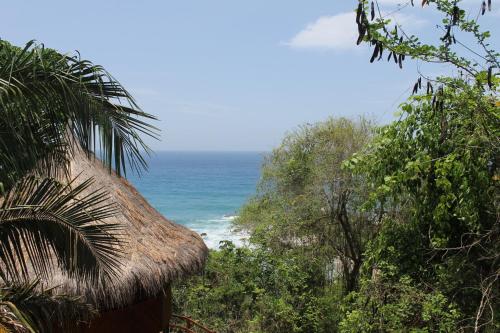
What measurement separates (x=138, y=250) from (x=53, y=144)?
9.20ft

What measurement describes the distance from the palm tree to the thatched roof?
132 cm

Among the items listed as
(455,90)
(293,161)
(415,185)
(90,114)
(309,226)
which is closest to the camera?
(90,114)

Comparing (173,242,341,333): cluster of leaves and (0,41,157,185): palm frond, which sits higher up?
(0,41,157,185): palm frond

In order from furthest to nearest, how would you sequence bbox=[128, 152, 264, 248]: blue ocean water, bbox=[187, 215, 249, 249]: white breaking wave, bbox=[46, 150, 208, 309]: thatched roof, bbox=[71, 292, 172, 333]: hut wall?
1. bbox=[128, 152, 264, 248]: blue ocean water
2. bbox=[187, 215, 249, 249]: white breaking wave
3. bbox=[71, 292, 172, 333]: hut wall
4. bbox=[46, 150, 208, 309]: thatched roof

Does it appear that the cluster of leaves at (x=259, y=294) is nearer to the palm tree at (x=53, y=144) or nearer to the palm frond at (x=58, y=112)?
the palm tree at (x=53, y=144)

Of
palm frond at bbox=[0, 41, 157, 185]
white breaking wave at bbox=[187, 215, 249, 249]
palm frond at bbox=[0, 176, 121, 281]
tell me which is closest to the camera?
palm frond at bbox=[0, 41, 157, 185]

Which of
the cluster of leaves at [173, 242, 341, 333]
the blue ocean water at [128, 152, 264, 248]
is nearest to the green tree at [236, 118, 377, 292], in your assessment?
the cluster of leaves at [173, 242, 341, 333]

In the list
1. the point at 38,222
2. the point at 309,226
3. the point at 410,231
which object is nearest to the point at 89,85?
the point at 38,222

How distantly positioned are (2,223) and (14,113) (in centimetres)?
90

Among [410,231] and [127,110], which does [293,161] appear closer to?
[410,231]

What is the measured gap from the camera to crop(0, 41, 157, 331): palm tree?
11.1ft

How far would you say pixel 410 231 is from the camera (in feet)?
19.4

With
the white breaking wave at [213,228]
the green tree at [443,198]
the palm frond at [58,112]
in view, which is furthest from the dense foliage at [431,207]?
the white breaking wave at [213,228]

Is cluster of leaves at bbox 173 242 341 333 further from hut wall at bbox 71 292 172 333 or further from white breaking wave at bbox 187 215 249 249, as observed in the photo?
white breaking wave at bbox 187 215 249 249
